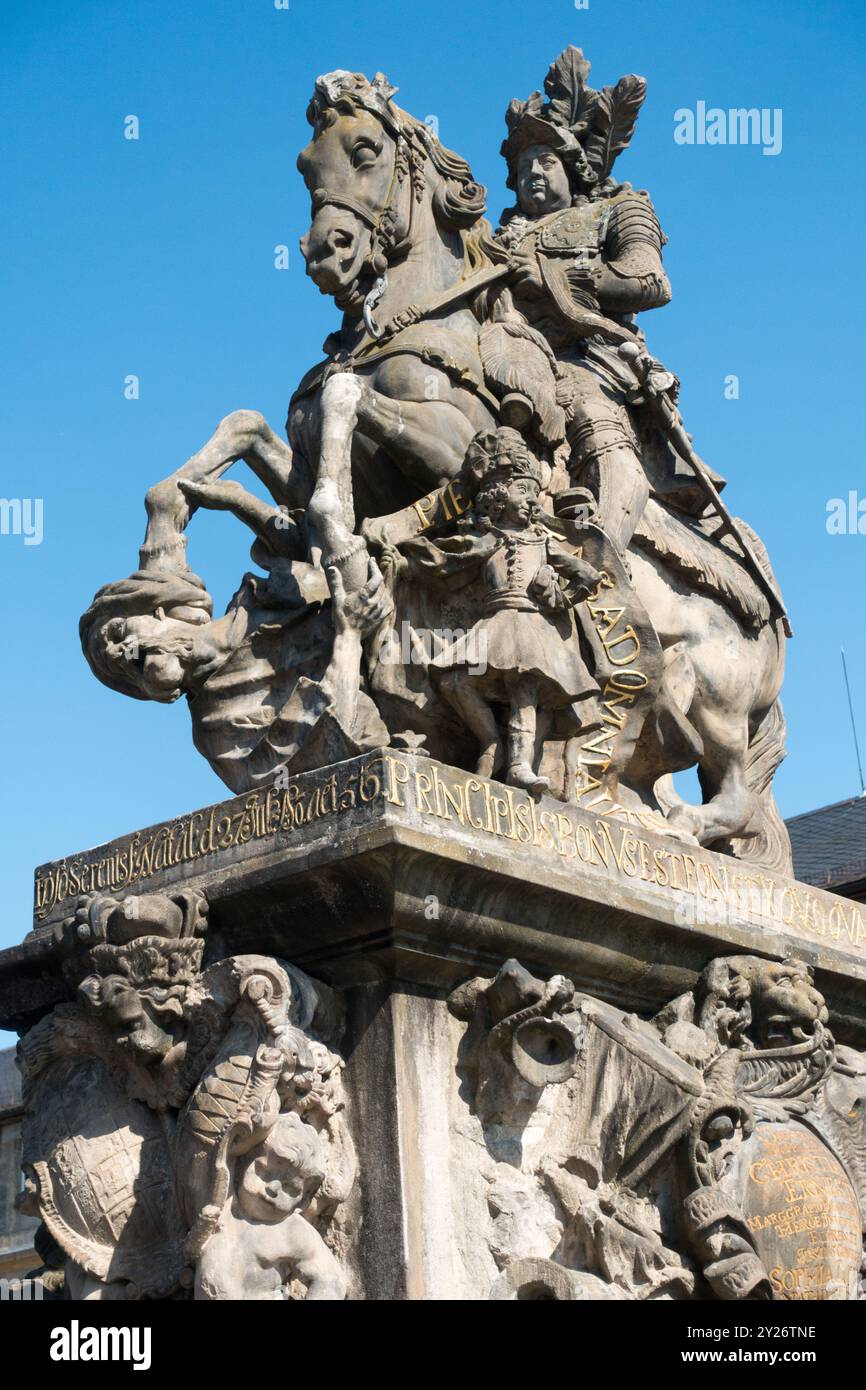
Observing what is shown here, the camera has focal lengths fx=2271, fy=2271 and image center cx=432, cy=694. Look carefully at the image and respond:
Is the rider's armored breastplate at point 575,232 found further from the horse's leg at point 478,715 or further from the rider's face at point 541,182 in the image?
the horse's leg at point 478,715

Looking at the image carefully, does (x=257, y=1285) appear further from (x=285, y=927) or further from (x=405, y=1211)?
(x=285, y=927)

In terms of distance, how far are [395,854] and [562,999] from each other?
1009 millimetres

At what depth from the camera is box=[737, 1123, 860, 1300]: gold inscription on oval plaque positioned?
962cm

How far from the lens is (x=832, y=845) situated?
29.7 meters

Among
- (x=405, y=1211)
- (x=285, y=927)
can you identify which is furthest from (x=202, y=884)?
(x=405, y=1211)

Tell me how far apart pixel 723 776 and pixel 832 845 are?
18407 millimetres

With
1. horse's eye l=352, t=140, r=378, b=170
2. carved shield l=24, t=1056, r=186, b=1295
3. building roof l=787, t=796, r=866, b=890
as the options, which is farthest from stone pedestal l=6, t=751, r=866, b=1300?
building roof l=787, t=796, r=866, b=890

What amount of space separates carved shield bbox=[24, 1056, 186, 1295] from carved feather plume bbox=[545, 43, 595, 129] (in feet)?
20.6

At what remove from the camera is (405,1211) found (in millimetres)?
8633

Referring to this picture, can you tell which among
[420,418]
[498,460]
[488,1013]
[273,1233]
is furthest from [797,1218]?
[420,418]

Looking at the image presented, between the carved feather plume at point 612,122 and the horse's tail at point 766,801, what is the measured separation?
10.6 ft

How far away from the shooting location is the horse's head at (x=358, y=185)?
A: 1124 centimetres
